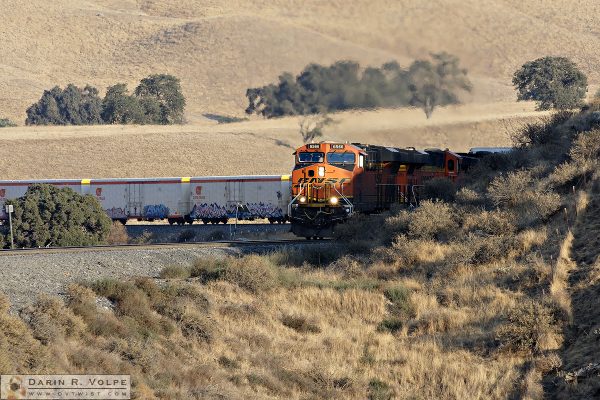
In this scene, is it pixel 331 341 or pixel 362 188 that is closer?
pixel 331 341

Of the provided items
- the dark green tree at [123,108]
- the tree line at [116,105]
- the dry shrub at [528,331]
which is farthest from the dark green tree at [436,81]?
the tree line at [116,105]

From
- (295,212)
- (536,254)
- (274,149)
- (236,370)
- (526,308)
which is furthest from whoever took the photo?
(274,149)

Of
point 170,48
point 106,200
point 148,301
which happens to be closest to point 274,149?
point 106,200

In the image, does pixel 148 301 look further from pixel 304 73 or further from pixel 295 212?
pixel 304 73

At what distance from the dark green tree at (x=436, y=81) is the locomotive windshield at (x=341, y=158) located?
38.2 ft

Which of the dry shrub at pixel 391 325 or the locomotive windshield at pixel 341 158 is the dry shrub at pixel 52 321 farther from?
the locomotive windshield at pixel 341 158

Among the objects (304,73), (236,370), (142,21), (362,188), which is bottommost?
(236,370)

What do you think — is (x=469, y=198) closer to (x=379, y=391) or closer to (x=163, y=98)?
(x=379, y=391)

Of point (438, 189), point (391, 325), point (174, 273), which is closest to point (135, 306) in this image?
point (174, 273)

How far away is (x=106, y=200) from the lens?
61281 millimetres

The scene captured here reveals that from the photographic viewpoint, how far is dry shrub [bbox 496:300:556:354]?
2245 centimetres

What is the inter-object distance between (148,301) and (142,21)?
13456 centimetres

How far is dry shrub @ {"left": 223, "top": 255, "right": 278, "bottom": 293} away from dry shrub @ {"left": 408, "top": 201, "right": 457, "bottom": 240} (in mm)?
5886

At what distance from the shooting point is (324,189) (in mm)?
38281
